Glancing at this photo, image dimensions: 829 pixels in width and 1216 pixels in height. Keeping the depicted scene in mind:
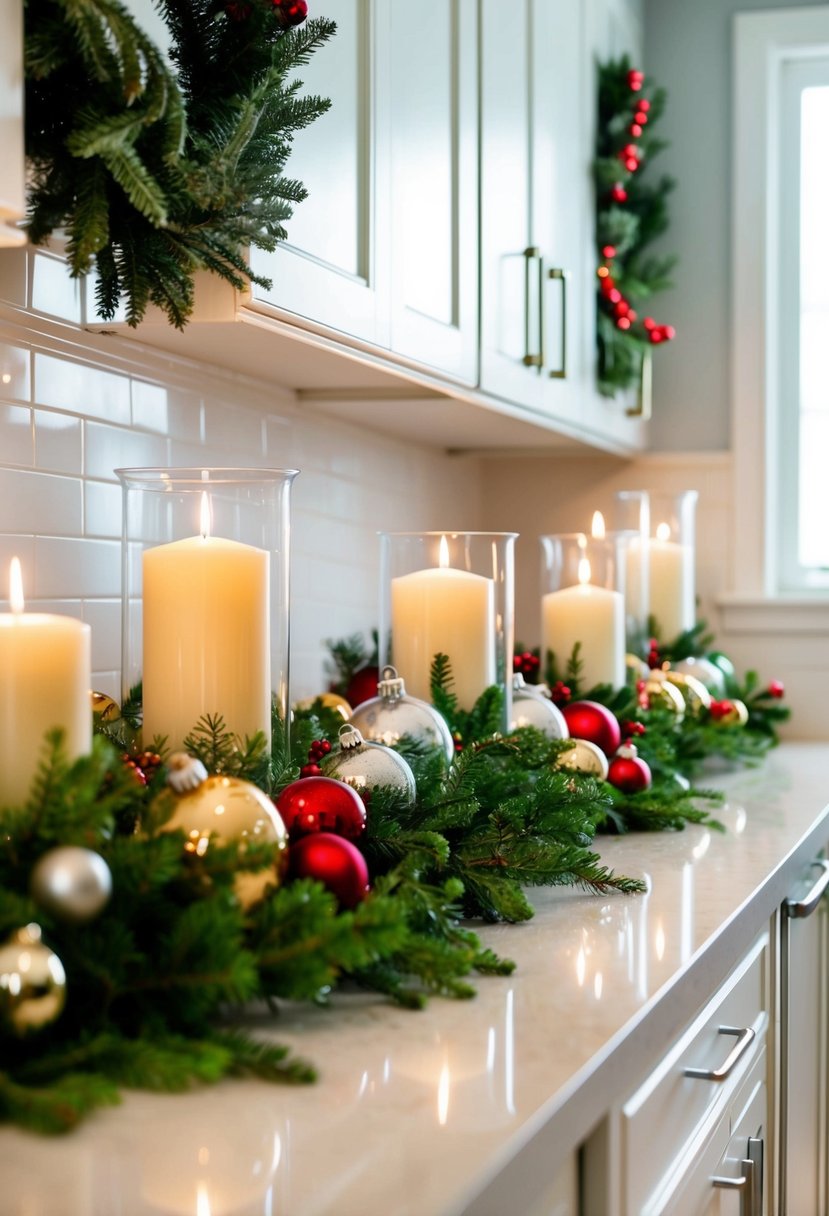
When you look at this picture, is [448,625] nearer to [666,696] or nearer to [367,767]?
[367,767]

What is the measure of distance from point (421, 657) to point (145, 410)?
42 cm

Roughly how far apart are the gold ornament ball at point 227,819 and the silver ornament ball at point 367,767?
25 centimetres

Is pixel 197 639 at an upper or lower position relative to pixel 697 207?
lower

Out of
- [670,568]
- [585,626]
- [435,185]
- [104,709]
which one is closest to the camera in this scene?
[104,709]

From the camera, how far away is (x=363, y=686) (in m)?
1.88

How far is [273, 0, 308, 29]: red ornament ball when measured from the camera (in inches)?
42.4

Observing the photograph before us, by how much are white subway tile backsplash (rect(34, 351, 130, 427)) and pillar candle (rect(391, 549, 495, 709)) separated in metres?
0.36

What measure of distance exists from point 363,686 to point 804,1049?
28.2 inches

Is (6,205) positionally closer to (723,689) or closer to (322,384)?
(322,384)

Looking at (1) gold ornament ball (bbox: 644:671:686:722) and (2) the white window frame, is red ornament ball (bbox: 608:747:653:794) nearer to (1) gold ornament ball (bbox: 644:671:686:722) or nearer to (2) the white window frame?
(1) gold ornament ball (bbox: 644:671:686:722)

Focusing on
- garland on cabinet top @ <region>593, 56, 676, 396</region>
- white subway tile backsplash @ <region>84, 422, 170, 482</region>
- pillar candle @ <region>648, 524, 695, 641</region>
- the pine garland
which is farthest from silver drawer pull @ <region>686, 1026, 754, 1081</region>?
garland on cabinet top @ <region>593, 56, 676, 396</region>

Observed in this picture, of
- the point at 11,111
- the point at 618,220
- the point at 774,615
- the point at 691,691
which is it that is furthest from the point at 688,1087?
the point at 774,615

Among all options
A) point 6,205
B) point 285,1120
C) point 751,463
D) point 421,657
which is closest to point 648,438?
point 751,463

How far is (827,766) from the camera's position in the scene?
2268 millimetres
